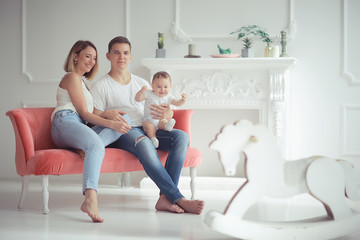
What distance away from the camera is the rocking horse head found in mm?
1724

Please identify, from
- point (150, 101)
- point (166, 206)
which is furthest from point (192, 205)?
point (150, 101)

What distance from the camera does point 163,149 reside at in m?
2.59

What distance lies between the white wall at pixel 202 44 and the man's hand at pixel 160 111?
1.17m

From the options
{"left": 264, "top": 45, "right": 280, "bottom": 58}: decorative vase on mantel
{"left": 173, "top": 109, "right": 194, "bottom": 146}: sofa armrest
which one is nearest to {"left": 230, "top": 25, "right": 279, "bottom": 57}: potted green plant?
{"left": 264, "top": 45, "right": 280, "bottom": 58}: decorative vase on mantel

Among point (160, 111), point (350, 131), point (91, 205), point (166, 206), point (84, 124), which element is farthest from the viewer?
point (350, 131)

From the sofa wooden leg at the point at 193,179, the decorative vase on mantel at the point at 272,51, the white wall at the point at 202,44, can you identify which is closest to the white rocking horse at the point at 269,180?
the sofa wooden leg at the point at 193,179

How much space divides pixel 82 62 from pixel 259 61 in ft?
4.82

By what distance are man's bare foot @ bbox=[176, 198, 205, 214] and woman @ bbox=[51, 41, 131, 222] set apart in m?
0.46

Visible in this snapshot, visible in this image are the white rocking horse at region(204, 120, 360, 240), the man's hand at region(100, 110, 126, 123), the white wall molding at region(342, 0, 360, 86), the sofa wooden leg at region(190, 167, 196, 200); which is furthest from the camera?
the white wall molding at region(342, 0, 360, 86)

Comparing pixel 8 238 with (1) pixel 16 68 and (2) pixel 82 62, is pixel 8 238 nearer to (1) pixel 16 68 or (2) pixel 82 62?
(2) pixel 82 62

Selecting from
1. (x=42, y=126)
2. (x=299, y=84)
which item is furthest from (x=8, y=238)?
(x=299, y=84)

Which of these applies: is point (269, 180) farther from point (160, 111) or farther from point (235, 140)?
point (160, 111)

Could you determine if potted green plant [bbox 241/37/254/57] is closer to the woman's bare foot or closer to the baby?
the baby

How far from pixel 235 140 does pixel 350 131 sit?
7.60 ft
